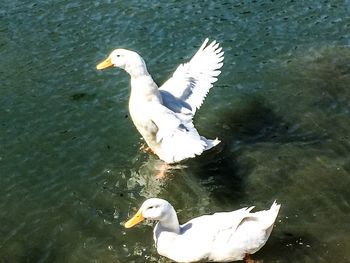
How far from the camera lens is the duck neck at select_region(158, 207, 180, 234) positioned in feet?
31.1

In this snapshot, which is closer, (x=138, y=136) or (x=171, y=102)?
(x=171, y=102)

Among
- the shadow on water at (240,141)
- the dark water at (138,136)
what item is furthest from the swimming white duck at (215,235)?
the shadow on water at (240,141)

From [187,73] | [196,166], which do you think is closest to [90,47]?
[187,73]

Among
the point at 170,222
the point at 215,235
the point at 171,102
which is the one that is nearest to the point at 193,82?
the point at 171,102

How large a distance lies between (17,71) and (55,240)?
635 centimetres

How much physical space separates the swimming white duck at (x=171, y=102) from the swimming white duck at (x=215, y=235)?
1356 millimetres

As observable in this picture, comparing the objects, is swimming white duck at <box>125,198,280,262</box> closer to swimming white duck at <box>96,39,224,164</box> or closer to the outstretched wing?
swimming white duck at <box>96,39,224,164</box>

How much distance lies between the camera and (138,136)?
42.9 ft

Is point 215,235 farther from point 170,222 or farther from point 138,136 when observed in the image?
point 138,136

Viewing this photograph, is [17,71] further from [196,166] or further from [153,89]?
[196,166]

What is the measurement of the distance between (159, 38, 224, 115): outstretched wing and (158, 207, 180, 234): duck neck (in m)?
3.49

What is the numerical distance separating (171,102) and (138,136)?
1164 mm

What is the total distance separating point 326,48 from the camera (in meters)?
16.0

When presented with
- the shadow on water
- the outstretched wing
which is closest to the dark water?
the shadow on water
